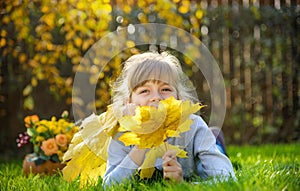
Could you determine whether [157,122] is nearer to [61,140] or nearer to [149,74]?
[149,74]

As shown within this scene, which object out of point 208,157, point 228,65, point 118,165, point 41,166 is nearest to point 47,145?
point 41,166

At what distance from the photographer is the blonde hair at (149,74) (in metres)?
1.99

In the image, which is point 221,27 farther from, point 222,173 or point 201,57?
point 222,173

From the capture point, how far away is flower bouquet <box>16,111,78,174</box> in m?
2.81

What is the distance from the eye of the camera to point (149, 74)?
77.9 inches

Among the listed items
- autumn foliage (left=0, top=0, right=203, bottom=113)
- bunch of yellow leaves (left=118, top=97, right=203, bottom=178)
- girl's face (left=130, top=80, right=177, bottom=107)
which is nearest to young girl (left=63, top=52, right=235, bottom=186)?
girl's face (left=130, top=80, right=177, bottom=107)

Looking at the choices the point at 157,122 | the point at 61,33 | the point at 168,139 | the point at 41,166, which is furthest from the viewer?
the point at 61,33

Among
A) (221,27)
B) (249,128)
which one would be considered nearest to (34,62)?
(221,27)

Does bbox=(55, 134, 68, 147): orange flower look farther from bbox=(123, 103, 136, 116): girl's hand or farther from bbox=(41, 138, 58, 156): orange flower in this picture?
bbox=(123, 103, 136, 116): girl's hand

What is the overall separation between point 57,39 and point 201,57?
128 cm

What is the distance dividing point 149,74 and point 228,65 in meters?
3.03

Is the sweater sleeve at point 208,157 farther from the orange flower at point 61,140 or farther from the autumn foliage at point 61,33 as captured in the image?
the autumn foliage at point 61,33

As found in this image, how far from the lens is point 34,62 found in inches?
162

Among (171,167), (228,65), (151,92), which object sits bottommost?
(171,167)
